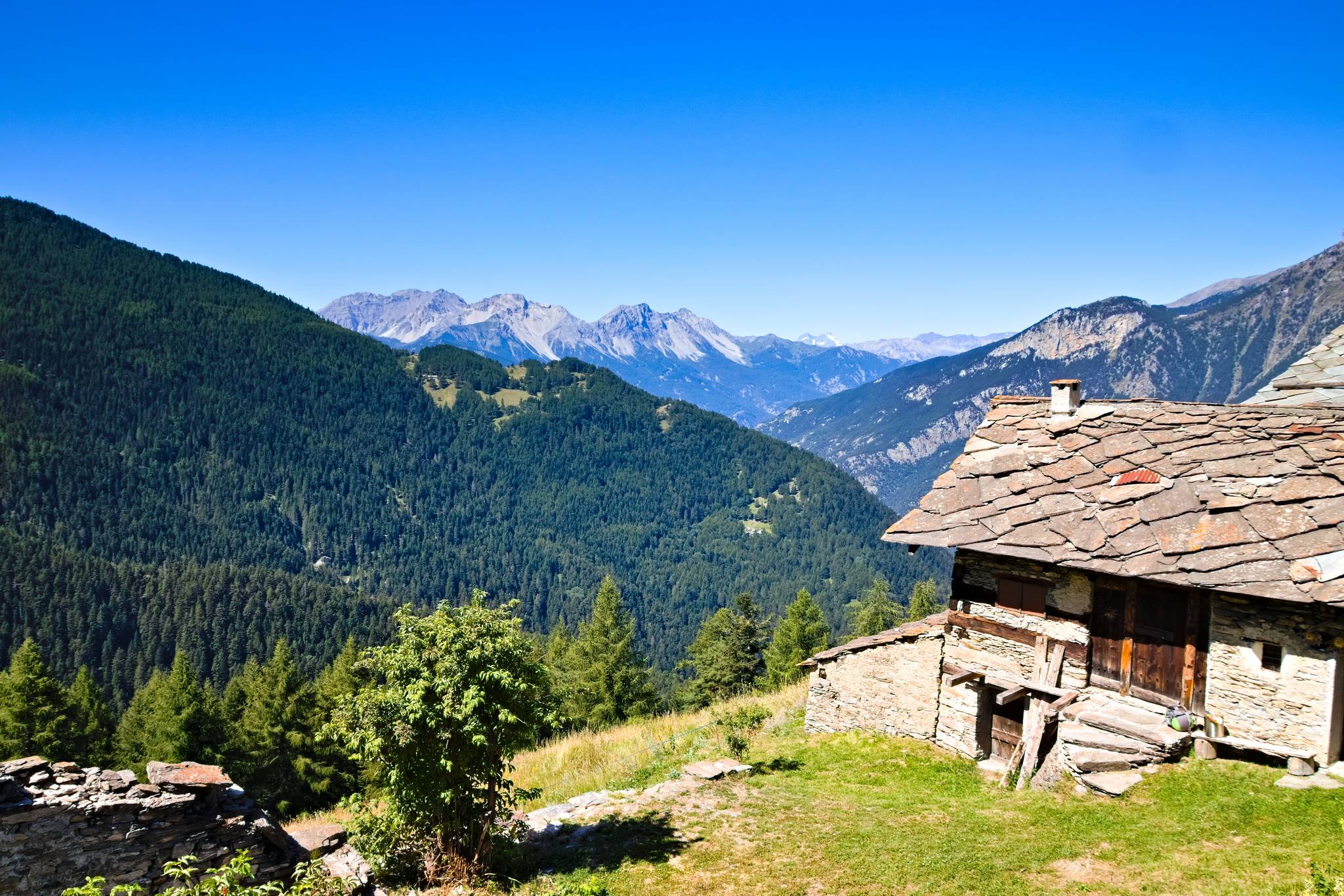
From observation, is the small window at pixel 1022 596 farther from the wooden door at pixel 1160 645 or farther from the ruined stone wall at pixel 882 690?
the ruined stone wall at pixel 882 690

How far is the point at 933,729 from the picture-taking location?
62.1 ft

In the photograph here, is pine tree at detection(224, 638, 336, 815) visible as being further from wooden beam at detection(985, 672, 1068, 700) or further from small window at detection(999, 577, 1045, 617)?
small window at detection(999, 577, 1045, 617)

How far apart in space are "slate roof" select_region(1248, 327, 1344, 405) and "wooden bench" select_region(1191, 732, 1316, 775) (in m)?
9.28

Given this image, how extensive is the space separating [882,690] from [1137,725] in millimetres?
6711

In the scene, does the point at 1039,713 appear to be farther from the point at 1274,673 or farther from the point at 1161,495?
the point at 1161,495

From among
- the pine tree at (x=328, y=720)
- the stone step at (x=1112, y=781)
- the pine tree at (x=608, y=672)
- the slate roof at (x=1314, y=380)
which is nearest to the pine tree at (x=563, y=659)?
the pine tree at (x=608, y=672)

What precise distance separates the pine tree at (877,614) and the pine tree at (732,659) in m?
9.19

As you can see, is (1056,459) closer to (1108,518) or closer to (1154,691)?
(1108,518)

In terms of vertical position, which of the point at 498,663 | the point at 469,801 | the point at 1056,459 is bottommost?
the point at 469,801

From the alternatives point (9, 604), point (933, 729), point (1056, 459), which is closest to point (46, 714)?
point (933, 729)

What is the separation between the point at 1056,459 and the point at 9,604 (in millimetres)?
198077

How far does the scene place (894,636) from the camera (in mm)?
20062

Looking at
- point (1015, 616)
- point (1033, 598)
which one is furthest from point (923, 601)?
point (1033, 598)

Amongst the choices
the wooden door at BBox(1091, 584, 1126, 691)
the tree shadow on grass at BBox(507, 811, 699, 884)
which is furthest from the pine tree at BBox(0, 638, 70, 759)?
the wooden door at BBox(1091, 584, 1126, 691)
